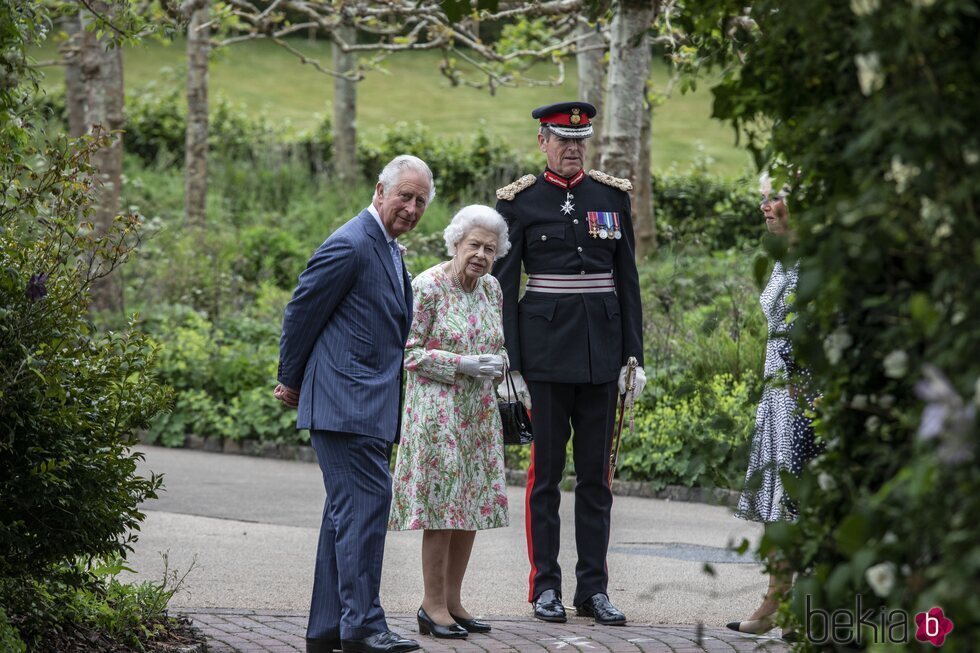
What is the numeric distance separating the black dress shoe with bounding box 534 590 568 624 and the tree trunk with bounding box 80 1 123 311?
29.3ft

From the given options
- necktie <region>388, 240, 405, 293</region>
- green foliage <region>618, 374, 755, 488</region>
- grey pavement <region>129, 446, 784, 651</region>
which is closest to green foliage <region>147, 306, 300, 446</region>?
grey pavement <region>129, 446, 784, 651</region>

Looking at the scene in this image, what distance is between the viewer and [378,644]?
5.26 m

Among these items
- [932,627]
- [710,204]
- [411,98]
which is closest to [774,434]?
[932,627]

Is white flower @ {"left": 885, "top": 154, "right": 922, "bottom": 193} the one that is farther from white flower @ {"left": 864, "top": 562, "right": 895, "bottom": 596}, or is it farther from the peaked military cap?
the peaked military cap

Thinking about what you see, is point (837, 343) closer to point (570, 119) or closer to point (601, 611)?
point (601, 611)

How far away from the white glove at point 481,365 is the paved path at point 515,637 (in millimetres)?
1136

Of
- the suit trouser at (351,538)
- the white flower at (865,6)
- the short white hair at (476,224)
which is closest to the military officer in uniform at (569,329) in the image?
the short white hair at (476,224)

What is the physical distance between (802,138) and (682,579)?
15.0 ft

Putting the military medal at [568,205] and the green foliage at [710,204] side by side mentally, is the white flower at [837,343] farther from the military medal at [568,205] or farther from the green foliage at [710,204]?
the green foliage at [710,204]

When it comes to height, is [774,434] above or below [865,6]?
below

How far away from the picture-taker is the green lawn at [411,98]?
3794 centimetres

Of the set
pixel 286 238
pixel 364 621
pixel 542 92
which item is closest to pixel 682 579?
pixel 364 621

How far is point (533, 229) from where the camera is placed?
258 inches

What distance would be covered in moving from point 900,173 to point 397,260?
3503 millimetres
